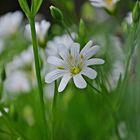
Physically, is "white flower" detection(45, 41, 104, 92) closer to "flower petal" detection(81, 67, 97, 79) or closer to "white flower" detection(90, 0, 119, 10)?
"flower petal" detection(81, 67, 97, 79)

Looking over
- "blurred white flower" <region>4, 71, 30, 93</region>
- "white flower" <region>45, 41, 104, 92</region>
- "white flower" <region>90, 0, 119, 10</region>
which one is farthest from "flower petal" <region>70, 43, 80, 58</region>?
"blurred white flower" <region>4, 71, 30, 93</region>

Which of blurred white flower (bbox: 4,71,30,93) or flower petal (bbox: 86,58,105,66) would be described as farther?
blurred white flower (bbox: 4,71,30,93)

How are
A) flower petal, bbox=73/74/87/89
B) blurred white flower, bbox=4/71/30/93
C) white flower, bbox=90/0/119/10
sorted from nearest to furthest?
flower petal, bbox=73/74/87/89, white flower, bbox=90/0/119/10, blurred white flower, bbox=4/71/30/93

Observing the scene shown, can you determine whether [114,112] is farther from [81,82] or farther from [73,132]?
[73,132]

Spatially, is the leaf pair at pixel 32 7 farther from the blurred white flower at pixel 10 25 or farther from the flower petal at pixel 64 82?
the blurred white flower at pixel 10 25

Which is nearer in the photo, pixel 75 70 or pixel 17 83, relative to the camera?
pixel 75 70

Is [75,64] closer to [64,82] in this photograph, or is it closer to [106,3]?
[64,82]

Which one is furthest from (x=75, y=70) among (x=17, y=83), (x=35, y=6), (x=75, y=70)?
(x=17, y=83)

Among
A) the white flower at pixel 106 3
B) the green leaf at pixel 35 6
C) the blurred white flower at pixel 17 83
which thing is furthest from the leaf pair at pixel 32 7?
the blurred white flower at pixel 17 83
